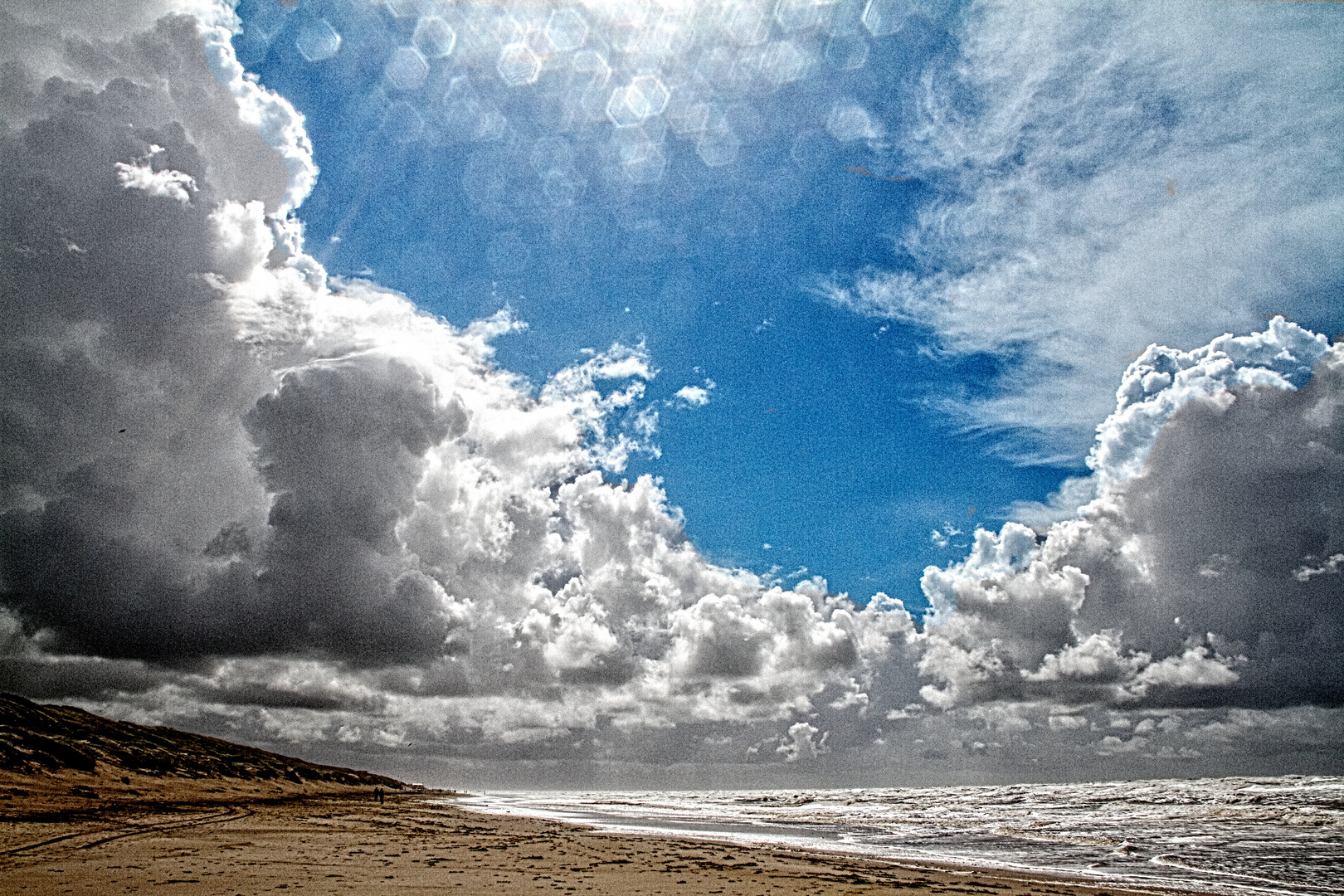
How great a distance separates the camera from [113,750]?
58031 millimetres

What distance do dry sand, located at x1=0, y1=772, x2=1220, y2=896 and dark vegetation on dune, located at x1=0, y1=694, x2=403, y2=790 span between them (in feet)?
26.6

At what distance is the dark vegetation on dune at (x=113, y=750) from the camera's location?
152 ft

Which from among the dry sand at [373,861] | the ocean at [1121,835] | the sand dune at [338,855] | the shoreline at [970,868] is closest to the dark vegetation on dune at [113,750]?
the sand dune at [338,855]

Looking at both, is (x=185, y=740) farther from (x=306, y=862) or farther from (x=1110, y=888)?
(x=1110, y=888)

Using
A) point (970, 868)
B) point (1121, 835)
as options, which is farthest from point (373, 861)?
point (1121, 835)

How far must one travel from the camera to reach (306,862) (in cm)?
2162

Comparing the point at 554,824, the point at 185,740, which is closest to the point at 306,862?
the point at 554,824

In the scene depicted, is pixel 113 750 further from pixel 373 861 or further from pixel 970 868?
pixel 970 868

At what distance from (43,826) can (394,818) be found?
60.5 ft

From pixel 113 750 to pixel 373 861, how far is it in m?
51.5

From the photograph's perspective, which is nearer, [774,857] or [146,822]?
[774,857]

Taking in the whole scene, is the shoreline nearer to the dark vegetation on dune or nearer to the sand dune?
the sand dune

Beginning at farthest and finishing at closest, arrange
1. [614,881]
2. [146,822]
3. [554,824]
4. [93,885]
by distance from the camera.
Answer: [554,824] < [146,822] < [614,881] < [93,885]

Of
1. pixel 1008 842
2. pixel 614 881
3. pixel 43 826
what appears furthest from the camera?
pixel 1008 842
